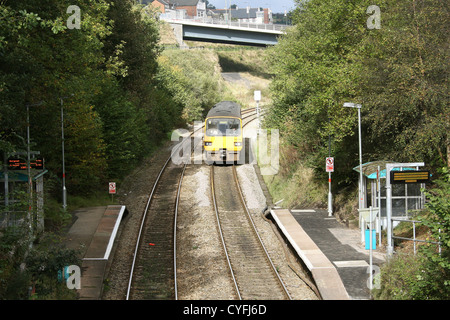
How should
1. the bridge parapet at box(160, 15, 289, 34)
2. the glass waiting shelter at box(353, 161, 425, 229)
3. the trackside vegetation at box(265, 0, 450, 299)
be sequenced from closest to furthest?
the trackside vegetation at box(265, 0, 450, 299) → the glass waiting shelter at box(353, 161, 425, 229) → the bridge parapet at box(160, 15, 289, 34)

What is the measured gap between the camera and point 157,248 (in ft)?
63.1

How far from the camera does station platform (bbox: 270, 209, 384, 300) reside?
47.4 ft

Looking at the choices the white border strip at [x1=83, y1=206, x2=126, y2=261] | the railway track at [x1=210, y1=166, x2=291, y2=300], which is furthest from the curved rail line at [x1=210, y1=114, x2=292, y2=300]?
the white border strip at [x1=83, y1=206, x2=126, y2=261]

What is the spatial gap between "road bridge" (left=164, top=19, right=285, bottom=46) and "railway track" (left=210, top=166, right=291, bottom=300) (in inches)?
1852

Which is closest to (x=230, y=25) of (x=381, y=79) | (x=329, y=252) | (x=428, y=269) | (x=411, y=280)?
(x=381, y=79)

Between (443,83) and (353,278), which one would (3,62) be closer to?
(353,278)

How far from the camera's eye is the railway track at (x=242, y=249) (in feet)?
50.3

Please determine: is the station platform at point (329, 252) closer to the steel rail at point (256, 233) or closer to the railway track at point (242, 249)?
the steel rail at point (256, 233)

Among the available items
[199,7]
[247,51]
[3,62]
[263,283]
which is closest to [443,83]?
[263,283]

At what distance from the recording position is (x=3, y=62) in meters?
15.9

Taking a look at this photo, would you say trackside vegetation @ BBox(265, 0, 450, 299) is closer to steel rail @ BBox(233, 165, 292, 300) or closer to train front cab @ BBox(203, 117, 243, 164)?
steel rail @ BBox(233, 165, 292, 300)

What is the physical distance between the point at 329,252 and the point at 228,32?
60274mm

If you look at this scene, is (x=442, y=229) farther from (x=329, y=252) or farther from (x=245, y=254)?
(x=245, y=254)

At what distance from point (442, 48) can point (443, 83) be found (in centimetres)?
119
